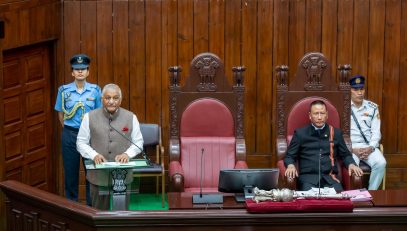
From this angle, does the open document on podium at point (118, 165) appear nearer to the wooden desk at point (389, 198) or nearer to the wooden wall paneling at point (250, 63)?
the wooden desk at point (389, 198)

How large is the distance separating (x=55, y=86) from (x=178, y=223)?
15.2 ft

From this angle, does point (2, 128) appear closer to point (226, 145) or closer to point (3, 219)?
point (3, 219)

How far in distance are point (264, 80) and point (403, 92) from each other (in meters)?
1.61

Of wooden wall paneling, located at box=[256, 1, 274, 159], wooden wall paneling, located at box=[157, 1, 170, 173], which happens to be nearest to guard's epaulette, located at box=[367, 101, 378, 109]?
wooden wall paneling, located at box=[256, 1, 274, 159]

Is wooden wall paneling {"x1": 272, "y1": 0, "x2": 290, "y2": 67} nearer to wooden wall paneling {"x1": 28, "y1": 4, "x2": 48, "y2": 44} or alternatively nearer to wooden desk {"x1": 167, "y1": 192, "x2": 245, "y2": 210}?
wooden wall paneling {"x1": 28, "y1": 4, "x2": 48, "y2": 44}

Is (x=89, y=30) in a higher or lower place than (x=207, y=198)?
higher

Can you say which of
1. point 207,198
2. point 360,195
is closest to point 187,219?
point 207,198

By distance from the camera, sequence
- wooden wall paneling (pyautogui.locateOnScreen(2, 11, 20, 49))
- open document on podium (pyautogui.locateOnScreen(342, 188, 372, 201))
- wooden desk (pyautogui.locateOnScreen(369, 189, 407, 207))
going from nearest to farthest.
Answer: wooden desk (pyautogui.locateOnScreen(369, 189, 407, 207)) → open document on podium (pyautogui.locateOnScreen(342, 188, 372, 201)) → wooden wall paneling (pyautogui.locateOnScreen(2, 11, 20, 49))

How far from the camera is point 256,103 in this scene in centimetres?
1173

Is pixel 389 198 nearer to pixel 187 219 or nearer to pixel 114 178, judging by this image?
pixel 187 219

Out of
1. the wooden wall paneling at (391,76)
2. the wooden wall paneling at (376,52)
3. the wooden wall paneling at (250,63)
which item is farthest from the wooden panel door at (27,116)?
the wooden wall paneling at (391,76)

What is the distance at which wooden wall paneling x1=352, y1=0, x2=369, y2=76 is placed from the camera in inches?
457

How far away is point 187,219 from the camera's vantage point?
721cm

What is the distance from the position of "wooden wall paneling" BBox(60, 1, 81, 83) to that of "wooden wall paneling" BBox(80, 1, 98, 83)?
45 mm
